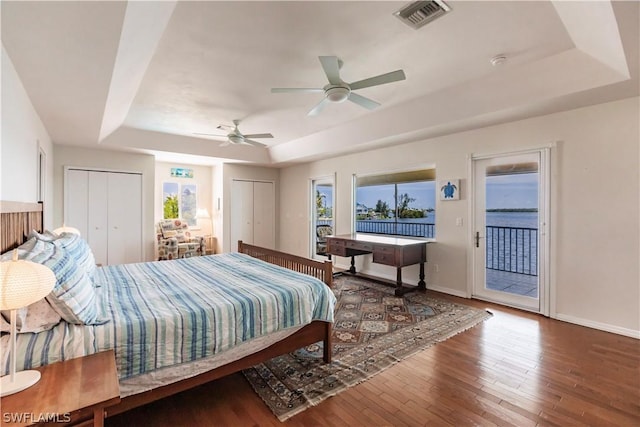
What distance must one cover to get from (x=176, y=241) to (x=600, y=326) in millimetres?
6766

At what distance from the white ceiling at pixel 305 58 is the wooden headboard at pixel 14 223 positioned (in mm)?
998

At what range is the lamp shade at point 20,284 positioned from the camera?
1.17 meters

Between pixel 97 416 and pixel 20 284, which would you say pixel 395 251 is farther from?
pixel 20 284

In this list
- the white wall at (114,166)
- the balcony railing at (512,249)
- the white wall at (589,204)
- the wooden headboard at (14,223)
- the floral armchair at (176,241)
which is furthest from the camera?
the floral armchair at (176,241)

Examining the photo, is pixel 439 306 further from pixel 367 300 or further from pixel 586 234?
pixel 586 234

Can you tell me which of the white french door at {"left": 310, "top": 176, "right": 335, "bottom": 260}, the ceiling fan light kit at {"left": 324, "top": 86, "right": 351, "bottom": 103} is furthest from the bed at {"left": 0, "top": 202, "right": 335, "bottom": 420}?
the white french door at {"left": 310, "top": 176, "right": 335, "bottom": 260}

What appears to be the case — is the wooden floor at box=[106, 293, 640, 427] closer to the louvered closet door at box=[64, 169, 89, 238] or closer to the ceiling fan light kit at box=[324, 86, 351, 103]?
the ceiling fan light kit at box=[324, 86, 351, 103]

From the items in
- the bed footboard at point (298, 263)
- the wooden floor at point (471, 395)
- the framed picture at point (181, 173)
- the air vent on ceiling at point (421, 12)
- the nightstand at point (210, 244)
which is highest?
the air vent on ceiling at point (421, 12)

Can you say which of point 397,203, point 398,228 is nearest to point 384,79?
point 397,203

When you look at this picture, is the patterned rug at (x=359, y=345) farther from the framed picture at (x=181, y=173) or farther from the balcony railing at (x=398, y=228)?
the framed picture at (x=181, y=173)

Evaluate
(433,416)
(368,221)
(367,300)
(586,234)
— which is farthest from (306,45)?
(368,221)

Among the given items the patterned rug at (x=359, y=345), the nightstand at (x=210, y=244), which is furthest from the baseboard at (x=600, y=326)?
the nightstand at (x=210, y=244)

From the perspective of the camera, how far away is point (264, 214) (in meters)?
7.75

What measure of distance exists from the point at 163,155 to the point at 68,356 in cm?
518
